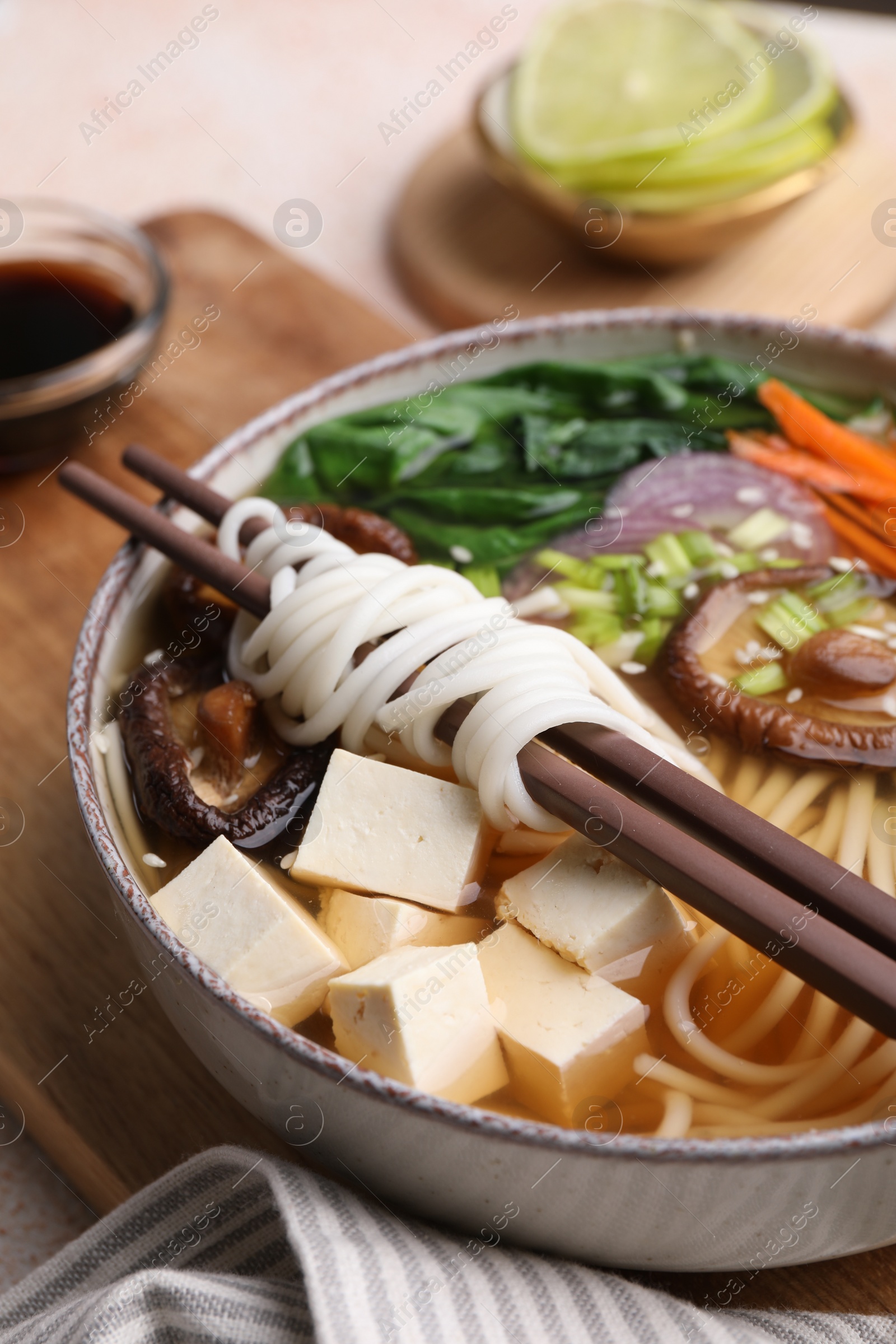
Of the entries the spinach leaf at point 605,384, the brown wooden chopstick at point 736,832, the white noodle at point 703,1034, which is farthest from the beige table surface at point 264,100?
the white noodle at point 703,1034

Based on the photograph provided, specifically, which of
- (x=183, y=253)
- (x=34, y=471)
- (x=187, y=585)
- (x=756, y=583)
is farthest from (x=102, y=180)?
(x=756, y=583)

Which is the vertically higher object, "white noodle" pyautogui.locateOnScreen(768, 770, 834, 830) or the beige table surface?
the beige table surface

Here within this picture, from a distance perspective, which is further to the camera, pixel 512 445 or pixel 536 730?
pixel 512 445

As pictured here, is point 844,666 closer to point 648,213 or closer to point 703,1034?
point 703,1034

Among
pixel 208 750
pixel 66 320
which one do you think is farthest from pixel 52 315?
pixel 208 750

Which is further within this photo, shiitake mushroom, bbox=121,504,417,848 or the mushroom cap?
the mushroom cap

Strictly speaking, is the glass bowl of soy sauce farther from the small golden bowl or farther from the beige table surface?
the small golden bowl

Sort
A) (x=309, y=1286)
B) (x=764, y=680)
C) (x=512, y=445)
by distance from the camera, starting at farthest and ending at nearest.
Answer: (x=512, y=445), (x=764, y=680), (x=309, y=1286)

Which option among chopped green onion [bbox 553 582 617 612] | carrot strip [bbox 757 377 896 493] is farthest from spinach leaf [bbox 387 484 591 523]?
carrot strip [bbox 757 377 896 493]
